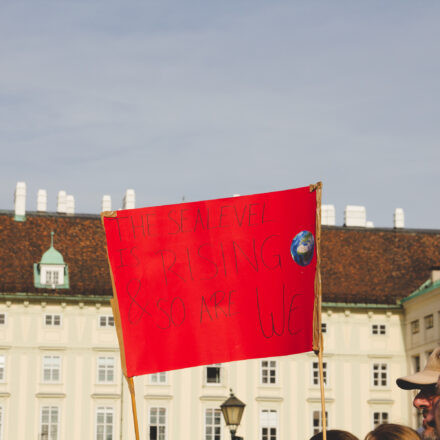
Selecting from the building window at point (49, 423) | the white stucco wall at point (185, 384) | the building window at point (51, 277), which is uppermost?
the building window at point (51, 277)

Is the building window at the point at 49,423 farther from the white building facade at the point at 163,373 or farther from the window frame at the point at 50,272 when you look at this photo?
the window frame at the point at 50,272

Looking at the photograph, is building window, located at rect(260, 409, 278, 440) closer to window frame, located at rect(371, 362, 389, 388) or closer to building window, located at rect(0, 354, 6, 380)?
window frame, located at rect(371, 362, 389, 388)

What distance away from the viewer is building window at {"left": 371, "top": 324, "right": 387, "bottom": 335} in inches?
2349

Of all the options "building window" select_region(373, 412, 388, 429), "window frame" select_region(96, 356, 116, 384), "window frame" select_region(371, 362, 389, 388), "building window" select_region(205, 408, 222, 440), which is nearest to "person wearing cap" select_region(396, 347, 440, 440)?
"building window" select_region(205, 408, 222, 440)

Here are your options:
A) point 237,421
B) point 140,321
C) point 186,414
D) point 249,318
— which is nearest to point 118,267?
point 140,321

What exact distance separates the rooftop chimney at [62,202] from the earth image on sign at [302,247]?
5224cm

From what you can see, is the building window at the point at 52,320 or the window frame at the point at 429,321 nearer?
the window frame at the point at 429,321

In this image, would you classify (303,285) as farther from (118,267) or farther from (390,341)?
(390,341)

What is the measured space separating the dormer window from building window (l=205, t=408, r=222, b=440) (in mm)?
8804

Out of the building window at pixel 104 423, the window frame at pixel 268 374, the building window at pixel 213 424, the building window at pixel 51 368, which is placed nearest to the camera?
the building window at pixel 104 423

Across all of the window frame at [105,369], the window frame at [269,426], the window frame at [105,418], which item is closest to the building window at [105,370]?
the window frame at [105,369]

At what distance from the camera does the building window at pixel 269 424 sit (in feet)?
189

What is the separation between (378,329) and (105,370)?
1300 cm

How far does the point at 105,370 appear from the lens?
57219 mm
